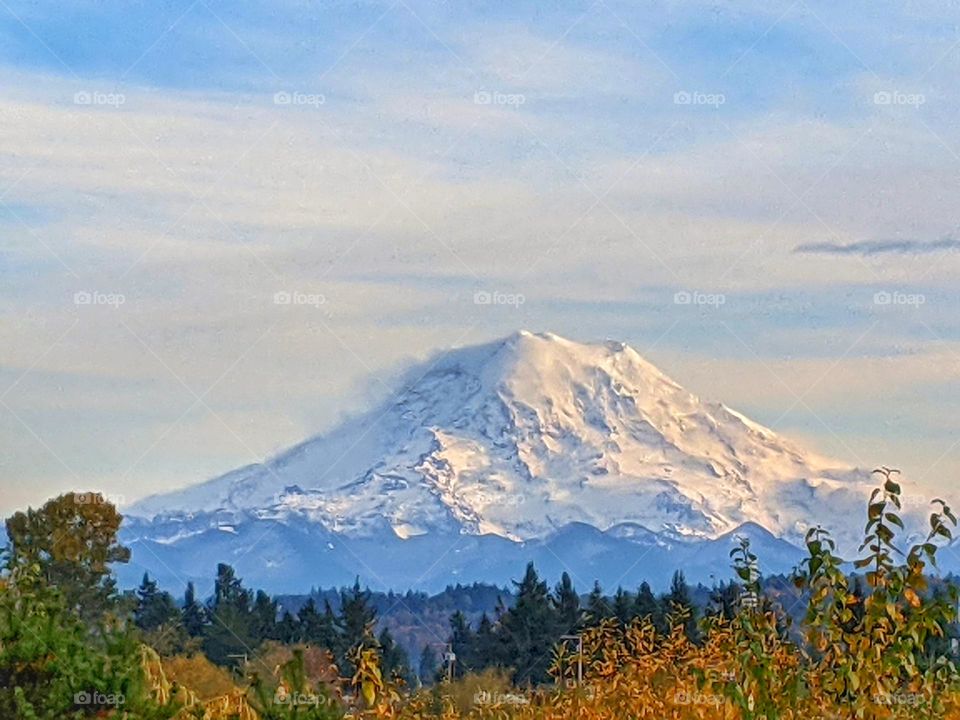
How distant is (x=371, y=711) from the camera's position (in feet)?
33.2

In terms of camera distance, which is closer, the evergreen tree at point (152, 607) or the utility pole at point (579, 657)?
the utility pole at point (579, 657)

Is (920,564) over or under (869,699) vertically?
over

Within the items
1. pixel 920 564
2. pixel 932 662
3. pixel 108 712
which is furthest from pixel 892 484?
pixel 108 712

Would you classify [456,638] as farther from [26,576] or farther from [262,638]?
[26,576]

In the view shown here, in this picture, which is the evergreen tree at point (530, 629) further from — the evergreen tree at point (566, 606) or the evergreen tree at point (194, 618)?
the evergreen tree at point (194, 618)

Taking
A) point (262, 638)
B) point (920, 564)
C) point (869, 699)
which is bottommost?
point (869, 699)

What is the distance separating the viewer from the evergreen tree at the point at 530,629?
42.3 m

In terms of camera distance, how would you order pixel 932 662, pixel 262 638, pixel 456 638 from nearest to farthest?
pixel 932 662 → pixel 262 638 → pixel 456 638

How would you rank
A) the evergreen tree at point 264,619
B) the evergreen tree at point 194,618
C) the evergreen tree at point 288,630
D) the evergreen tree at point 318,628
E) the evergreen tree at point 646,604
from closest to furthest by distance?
the evergreen tree at point 646,604 < the evergreen tree at point 318,628 < the evergreen tree at point 288,630 < the evergreen tree at point 264,619 < the evergreen tree at point 194,618

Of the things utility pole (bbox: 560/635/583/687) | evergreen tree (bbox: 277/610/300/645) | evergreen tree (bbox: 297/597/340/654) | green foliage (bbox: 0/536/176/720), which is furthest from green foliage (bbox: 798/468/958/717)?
evergreen tree (bbox: 277/610/300/645)

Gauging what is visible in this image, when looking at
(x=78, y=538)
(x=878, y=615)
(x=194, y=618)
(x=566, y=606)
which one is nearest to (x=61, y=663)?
(x=878, y=615)

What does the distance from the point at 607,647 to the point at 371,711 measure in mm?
1410

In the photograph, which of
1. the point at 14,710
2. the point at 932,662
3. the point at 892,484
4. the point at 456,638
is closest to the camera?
the point at 892,484

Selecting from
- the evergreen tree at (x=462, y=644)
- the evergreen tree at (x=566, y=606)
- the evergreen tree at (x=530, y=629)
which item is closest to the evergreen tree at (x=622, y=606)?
the evergreen tree at (x=566, y=606)
